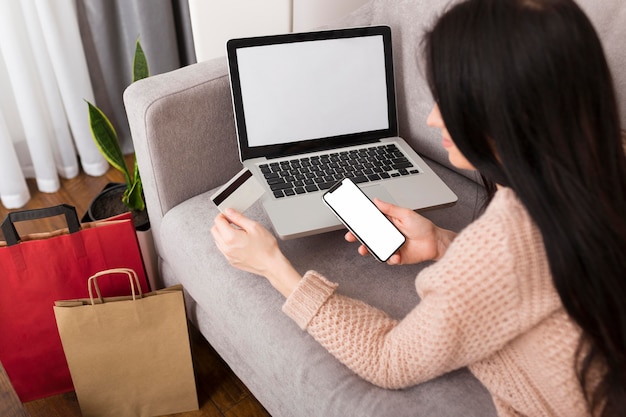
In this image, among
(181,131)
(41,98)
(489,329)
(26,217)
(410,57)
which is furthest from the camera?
(41,98)

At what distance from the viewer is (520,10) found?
26.5 inches

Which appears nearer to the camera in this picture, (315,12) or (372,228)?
(372,228)

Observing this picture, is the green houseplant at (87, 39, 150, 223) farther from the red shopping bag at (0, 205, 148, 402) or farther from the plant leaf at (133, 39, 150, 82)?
the red shopping bag at (0, 205, 148, 402)

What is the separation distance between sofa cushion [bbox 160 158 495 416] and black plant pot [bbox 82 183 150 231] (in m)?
0.17

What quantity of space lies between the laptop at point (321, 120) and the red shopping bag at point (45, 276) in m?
0.34

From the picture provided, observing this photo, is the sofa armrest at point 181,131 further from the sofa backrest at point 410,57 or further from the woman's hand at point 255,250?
the sofa backrest at point 410,57

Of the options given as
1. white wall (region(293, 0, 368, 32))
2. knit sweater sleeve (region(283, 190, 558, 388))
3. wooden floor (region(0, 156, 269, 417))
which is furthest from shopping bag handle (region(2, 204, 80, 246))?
white wall (region(293, 0, 368, 32))

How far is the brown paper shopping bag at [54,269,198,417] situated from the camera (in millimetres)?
1191

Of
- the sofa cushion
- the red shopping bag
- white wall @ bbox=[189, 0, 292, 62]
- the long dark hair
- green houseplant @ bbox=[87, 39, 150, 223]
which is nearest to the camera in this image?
the long dark hair

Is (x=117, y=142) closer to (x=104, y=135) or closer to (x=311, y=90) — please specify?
(x=104, y=135)

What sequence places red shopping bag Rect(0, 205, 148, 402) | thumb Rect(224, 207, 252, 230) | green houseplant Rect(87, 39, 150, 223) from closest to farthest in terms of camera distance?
1. thumb Rect(224, 207, 252, 230)
2. red shopping bag Rect(0, 205, 148, 402)
3. green houseplant Rect(87, 39, 150, 223)

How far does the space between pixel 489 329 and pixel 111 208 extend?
3.70 ft

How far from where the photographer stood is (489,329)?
2.53ft

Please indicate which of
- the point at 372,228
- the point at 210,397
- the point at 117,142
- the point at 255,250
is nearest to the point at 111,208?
the point at 117,142
